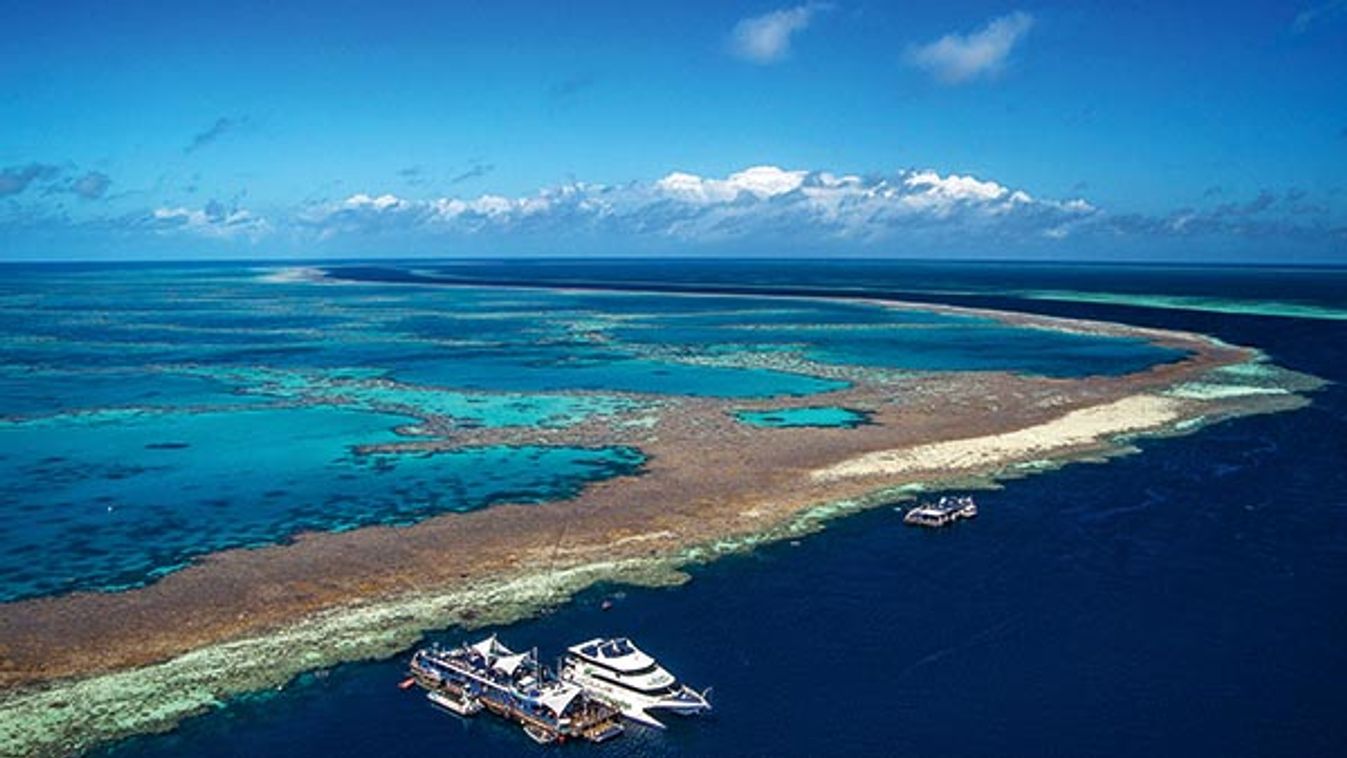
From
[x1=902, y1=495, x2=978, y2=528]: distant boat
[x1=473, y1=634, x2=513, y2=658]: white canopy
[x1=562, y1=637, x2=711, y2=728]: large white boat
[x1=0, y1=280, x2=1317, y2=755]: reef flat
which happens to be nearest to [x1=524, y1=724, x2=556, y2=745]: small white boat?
[x1=562, y1=637, x2=711, y2=728]: large white boat

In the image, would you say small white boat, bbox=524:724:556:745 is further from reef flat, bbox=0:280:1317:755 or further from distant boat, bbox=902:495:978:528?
distant boat, bbox=902:495:978:528

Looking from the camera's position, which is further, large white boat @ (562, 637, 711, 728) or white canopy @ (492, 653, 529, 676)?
white canopy @ (492, 653, 529, 676)

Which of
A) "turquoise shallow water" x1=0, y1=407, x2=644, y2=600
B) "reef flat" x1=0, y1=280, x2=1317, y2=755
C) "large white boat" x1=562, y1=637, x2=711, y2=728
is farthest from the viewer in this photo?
"turquoise shallow water" x1=0, y1=407, x2=644, y2=600

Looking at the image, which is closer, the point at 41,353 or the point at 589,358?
the point at 589,358

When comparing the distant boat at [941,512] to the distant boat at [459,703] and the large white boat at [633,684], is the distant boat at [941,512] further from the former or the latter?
the distant boat at [459,703]

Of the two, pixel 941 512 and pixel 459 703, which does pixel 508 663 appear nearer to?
pixel 459 703

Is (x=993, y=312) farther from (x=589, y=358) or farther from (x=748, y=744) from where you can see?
(x=748, y=744)

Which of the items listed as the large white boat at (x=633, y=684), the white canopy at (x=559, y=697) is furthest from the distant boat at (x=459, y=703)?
the large white boat at (x=633, y=684)

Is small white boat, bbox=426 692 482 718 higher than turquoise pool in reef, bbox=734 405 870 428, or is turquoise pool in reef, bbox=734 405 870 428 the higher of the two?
turquoise pool in reef, bbox=734 405 870 428

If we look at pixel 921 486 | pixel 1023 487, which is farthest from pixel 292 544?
pixel 1023 487
